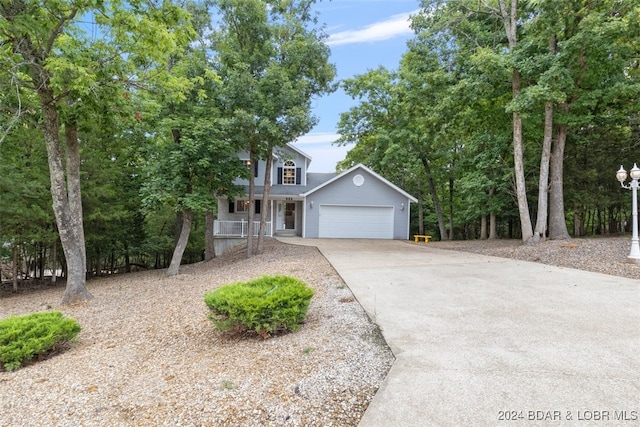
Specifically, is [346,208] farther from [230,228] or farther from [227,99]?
[227,99]

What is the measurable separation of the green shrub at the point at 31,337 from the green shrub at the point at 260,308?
184 centimetres

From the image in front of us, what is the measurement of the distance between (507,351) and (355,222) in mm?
15095

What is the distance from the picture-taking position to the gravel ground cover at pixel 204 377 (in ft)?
7.91

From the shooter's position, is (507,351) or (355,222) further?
(355,222)

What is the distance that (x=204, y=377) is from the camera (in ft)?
9.68

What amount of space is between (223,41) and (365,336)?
11.2 metres

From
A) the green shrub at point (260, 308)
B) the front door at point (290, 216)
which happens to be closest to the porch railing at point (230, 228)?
the front door at point (290, 216)

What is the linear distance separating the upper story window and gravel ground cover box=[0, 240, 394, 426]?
609 inches

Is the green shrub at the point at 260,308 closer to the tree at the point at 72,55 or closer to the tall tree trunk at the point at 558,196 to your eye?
the tree at the point at 72,55

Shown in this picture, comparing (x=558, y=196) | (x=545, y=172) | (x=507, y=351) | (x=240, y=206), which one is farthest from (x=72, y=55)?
(x=558, y=196)

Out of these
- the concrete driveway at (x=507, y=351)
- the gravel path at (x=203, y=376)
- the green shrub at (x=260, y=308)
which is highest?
the green shrub at (x=260, y=308)

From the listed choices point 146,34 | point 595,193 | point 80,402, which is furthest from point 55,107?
point 595,193

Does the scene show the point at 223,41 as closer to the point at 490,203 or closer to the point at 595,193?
the point at 490,203

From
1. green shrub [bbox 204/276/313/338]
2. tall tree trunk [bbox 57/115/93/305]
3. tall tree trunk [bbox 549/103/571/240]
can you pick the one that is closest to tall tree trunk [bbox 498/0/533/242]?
tall tree trunk [bbox 549/103/571/240]
